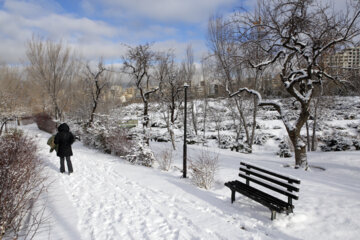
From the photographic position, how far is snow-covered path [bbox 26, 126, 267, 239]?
3217mm

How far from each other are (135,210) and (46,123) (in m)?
19.1

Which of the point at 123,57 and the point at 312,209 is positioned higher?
the point at 123,57

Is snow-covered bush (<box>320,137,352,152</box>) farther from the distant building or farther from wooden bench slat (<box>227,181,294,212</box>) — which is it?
wooden bench slat (<box>227,181,294,212</box>)

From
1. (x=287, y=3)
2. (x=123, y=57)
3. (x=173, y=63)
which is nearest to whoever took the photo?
(x=287, y=3)

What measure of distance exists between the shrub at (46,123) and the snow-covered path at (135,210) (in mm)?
14578

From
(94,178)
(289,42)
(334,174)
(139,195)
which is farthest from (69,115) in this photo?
(334,174)

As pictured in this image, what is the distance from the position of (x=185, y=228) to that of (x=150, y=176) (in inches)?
126

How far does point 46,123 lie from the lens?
1900 centimetres

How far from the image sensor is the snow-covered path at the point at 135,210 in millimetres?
3217

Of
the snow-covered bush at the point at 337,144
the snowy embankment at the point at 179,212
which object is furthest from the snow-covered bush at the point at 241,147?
the snowy embankment at the point at 179,212

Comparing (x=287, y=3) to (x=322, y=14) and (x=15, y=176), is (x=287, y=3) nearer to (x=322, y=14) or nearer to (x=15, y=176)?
(x=322, y=14)

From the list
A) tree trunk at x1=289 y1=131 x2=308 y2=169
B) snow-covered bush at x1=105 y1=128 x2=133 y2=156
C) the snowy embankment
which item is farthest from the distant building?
snow-covered bush at x1=105 y1=128 x2=133 y2=156

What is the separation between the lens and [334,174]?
7172 millimetres

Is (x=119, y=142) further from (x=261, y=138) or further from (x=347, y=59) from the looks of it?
(x=261, y=138)
